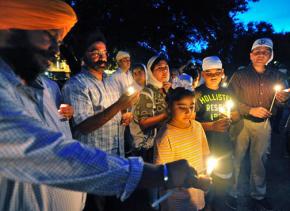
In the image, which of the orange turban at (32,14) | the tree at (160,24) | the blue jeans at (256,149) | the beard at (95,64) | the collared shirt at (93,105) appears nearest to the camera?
the orange turban at (32,14)

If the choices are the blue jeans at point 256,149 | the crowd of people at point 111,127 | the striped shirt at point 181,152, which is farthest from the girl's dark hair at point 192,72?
the striped shirt at point 181,152

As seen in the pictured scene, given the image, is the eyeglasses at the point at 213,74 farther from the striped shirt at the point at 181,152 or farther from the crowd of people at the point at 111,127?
the striped shirt at the point at 181,152

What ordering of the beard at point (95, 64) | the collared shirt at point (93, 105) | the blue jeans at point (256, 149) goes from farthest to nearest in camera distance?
the blue jeans at point (256, 149) → the beard at point (95, 64) → the collared shirt at point (93, 105)

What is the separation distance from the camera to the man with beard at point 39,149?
116 centimetres

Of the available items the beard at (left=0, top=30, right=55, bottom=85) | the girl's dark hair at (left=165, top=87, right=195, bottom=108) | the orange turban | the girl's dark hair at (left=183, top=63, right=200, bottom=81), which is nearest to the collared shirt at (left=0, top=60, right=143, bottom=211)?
the beard at (left=0, top=30, right=55, bottom=85)

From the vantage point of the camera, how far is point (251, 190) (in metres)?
4.91

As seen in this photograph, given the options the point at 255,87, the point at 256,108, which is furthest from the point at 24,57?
the point at 255,87

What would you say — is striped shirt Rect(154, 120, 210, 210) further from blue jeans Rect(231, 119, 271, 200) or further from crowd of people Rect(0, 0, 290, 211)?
blue jeans Rect(231, 119, 271, 200)

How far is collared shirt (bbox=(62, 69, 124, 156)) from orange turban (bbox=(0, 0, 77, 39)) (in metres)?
1.44

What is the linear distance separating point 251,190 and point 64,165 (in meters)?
4.46

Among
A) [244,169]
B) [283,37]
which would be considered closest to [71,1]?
[244,169]

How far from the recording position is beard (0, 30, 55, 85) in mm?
1486

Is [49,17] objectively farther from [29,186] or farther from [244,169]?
[244,169]

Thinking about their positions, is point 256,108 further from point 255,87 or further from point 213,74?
point 213,74
